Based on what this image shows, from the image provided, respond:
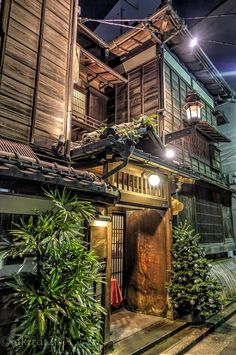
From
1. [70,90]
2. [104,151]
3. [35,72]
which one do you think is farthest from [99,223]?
[35,72]

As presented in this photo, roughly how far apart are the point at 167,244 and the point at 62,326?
559cm

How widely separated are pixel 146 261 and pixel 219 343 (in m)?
3.25

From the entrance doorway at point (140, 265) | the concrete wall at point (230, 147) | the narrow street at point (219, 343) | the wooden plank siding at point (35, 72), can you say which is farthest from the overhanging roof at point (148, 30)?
the narrow street at point (219, 343)

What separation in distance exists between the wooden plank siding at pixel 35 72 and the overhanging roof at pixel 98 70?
3.13 metres

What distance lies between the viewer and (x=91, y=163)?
6.88 m

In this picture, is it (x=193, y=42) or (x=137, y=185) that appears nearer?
(x=137, y=185)

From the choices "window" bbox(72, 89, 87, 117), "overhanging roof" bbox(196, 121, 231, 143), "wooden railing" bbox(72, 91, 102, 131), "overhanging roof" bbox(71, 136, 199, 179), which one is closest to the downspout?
"overhanging roof" bbox(71, 136, 199, 179)

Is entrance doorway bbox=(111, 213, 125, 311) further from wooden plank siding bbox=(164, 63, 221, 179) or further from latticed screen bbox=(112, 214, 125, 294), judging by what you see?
wooden plank siding bbox=(164, 63, 221, 179)

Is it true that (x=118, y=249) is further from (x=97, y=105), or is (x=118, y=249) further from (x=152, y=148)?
(x=97, y=105)

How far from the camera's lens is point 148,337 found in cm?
678

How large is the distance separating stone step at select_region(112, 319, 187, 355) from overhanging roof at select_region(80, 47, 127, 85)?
10805 mm

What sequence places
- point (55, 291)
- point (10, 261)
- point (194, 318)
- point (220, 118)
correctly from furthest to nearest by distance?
point (220, 118)
point (194, 318)
point (10, 261)
point (55, 291)

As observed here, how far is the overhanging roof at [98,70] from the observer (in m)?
11.0

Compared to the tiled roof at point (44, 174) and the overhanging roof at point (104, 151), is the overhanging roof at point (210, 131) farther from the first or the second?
the tiled roof at point (44, 174)
